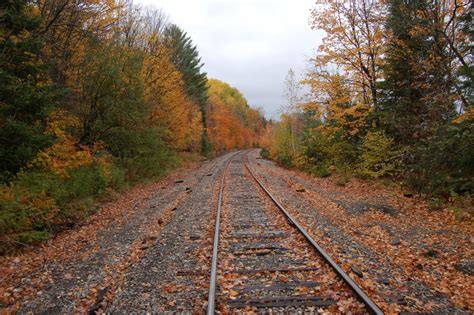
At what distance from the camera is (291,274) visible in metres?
5.23

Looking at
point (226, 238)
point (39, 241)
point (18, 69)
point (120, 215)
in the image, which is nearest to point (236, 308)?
point (226, 238)

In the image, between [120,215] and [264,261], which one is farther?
[120,215]

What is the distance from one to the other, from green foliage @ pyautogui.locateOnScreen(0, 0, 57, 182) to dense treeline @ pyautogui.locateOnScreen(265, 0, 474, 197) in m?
11.2

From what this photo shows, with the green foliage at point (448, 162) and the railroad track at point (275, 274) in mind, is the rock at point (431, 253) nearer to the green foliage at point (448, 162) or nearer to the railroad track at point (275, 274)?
the railroad track at point (275, 274)

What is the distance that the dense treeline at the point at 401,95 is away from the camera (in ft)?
34.3

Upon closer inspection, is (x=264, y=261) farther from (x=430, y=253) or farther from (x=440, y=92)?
(x=440, y=92)

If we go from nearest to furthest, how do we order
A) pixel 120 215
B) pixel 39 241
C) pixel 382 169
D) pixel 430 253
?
pixel 430 253 < pixel 39 241 < pixel 120 215 < pixel 382 169

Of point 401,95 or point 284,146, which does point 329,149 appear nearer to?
point 401,95

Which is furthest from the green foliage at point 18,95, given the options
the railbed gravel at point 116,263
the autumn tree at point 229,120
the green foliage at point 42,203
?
the autumn tree at point 229,120

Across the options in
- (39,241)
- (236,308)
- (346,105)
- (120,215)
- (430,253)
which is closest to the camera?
(236,308)

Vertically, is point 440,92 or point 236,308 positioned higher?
point 440,92

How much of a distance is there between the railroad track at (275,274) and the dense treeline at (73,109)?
4801 mm

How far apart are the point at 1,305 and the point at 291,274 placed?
4.25m

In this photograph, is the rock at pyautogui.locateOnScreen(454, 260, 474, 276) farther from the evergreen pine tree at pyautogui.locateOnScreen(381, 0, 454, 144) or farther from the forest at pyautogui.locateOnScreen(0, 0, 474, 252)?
the evergreen pine tree at pyautogui.locateOnScreen(381, 0, 454, 144)
